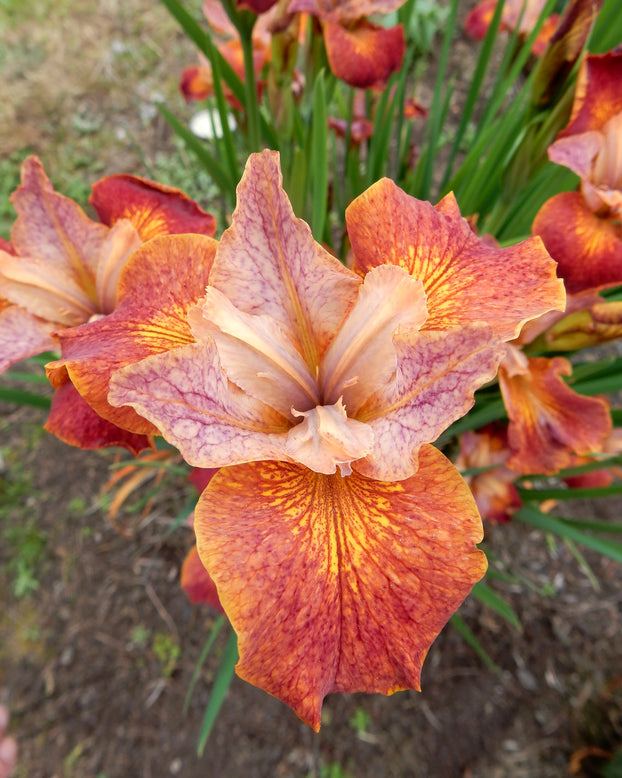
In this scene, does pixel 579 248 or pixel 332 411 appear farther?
pixel 579 248

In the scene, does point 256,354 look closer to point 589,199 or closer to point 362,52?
point 589,199

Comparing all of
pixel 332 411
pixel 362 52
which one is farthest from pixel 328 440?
pixel 362 52

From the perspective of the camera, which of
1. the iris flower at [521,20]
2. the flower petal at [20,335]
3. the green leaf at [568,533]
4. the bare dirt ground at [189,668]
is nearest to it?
the flower petal at [20,335]

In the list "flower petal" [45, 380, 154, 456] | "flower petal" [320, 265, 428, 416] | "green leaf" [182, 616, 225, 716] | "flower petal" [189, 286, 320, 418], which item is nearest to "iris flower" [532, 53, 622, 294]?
"flower petal" [320, 265, 428, 416]

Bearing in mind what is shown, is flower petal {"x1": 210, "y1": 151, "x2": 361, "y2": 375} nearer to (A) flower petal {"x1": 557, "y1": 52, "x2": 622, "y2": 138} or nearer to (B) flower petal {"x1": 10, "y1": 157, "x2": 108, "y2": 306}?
(B) flower petal {"x1": 10, "y1": 157, "x2": 108, "y2": 306}

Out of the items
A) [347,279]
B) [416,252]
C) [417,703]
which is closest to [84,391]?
[347,279]

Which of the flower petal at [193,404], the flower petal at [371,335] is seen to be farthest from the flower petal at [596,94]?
the flower petal at [193,404]

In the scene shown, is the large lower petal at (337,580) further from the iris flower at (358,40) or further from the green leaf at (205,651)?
the iris flower at (358,40)
